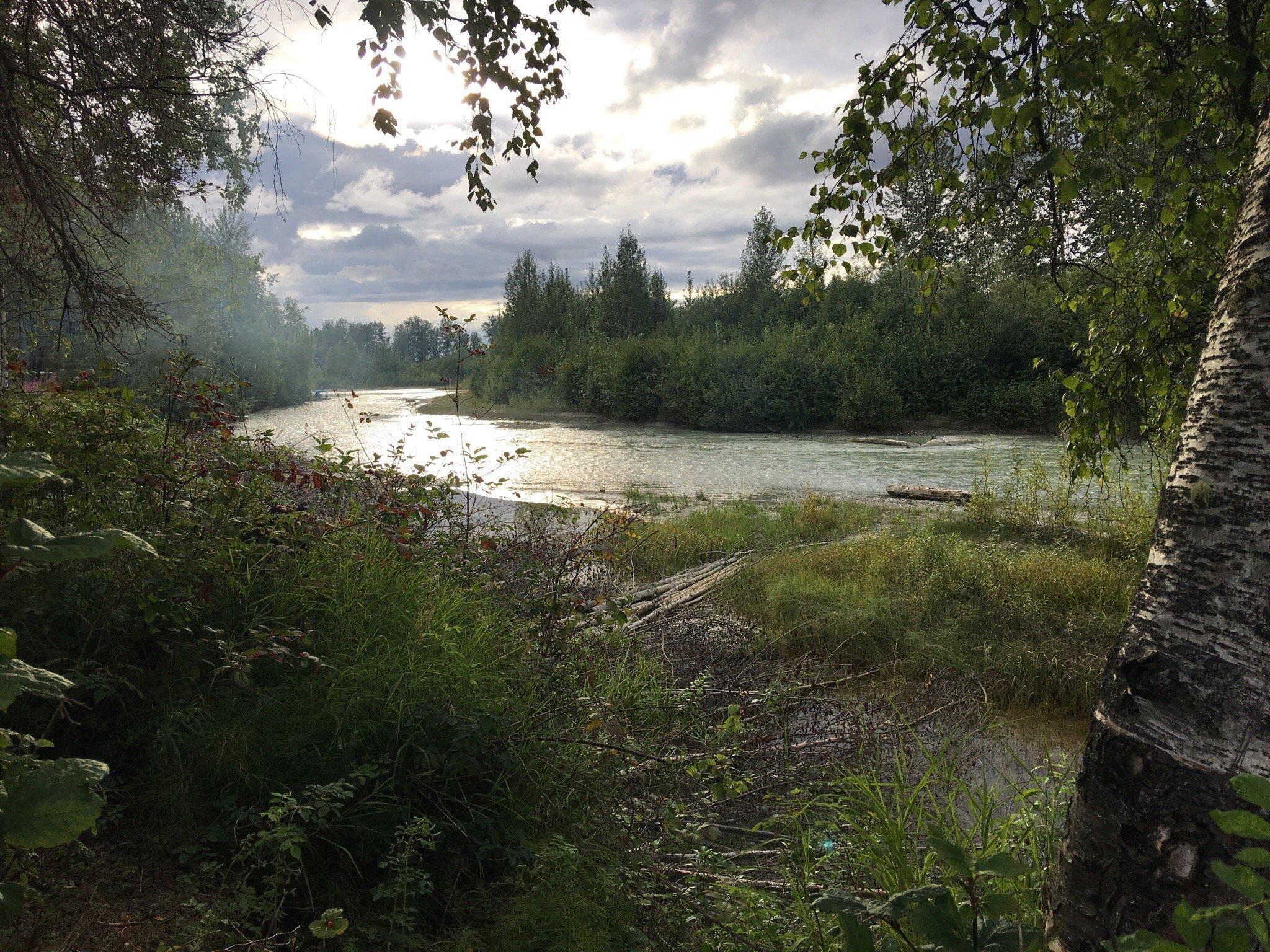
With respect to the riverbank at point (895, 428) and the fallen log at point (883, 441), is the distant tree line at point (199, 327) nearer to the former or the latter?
the riverbank at point (895, 428)

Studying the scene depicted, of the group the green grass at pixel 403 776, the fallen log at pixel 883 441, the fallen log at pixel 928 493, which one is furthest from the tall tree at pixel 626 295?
the green grass at pixel 403 776

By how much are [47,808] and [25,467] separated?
414mm

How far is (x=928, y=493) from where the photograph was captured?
40.1ft

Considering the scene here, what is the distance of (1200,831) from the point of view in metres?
1.41

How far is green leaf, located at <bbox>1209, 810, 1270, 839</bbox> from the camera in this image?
0.78 metres

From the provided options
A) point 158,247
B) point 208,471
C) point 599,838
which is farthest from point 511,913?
point 158,247

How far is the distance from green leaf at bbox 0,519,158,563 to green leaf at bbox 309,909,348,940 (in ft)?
4.23

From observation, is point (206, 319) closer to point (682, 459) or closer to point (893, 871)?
point (682, 459)

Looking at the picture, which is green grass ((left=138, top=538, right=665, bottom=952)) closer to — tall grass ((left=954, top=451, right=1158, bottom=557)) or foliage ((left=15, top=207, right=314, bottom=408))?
foliage ((left=15, top=207, right=314, bottom=408))

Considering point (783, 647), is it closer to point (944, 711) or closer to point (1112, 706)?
point (944, 711)

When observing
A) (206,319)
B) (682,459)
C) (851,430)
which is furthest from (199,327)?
(851,430)

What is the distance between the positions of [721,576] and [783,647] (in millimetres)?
1286

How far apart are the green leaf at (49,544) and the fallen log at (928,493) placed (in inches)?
461

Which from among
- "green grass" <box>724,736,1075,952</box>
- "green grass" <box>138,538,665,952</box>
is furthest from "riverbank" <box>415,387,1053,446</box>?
"green grass" <box>724,736,1075,952</box>
